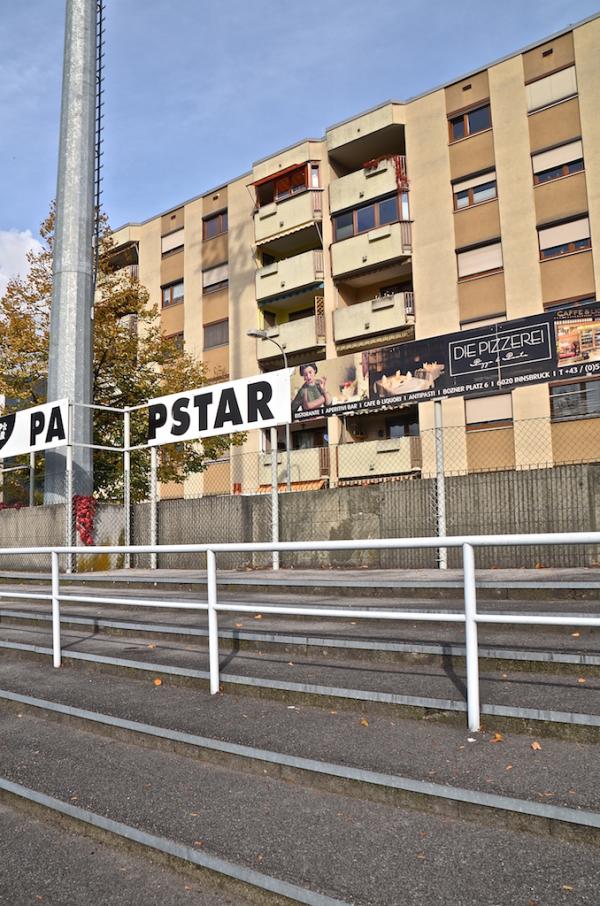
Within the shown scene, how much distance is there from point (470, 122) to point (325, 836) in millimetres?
29949

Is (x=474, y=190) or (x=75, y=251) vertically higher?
(x=474, y=190)

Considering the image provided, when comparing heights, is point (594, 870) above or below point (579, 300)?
below

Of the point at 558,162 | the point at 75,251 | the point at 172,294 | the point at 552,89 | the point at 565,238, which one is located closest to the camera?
the point at 75,251

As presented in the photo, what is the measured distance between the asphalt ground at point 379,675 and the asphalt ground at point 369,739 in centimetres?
26

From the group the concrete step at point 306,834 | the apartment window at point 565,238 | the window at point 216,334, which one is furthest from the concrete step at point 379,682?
the window at point 216,334

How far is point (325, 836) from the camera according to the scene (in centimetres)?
312

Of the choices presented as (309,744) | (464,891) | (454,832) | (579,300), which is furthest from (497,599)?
(579,300)

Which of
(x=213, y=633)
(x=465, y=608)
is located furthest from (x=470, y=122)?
(x=465, y=608)

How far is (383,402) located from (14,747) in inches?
328

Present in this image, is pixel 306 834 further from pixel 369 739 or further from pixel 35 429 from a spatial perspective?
pixel 35 429

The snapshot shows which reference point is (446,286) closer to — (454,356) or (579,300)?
(579,300)

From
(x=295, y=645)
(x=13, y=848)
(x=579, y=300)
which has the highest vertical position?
(x=579, y=300)

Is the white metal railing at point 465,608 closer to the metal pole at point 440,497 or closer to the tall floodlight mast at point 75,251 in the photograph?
the metal pole at point 440,497

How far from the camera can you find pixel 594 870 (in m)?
2.70
